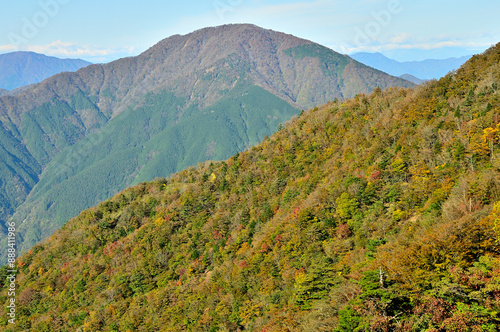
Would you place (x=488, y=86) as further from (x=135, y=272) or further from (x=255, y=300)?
(x=135, y=272)

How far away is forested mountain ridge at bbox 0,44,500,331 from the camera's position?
27.7 meters

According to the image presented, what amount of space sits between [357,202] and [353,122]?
1440 inches

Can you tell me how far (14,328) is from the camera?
254ft

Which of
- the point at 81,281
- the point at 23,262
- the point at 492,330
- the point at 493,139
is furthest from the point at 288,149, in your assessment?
the point at 23,262

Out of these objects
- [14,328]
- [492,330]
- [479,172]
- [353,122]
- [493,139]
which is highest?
[353,122]

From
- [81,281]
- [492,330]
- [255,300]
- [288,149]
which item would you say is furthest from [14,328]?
[492,330]

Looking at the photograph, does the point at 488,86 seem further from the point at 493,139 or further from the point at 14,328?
the point at 14,328

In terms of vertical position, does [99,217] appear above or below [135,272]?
above

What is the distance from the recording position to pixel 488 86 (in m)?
56.7

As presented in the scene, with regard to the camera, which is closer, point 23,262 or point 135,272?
point 135,272

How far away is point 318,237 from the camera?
55.1 meters

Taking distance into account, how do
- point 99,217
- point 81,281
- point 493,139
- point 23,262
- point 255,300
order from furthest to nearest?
point 99,217
point 23,262
point 81,281
point 255,300
point 493,139

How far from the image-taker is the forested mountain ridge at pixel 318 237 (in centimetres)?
2772

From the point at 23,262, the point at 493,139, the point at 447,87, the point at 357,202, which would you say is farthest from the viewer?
the point at 23,262
